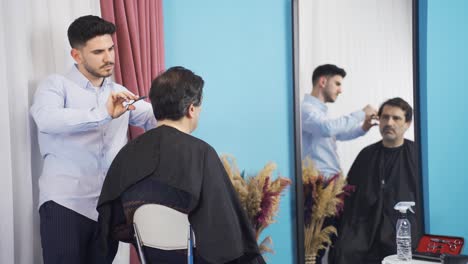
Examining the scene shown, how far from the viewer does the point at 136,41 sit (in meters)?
2.99

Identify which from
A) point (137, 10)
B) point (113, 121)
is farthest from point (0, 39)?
point (137, 10)

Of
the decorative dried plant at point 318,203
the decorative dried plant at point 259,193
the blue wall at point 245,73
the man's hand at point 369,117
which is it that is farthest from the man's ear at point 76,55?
the man's hand at point 369,117

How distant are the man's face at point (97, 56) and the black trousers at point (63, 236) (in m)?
0.57

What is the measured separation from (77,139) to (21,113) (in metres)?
0.26

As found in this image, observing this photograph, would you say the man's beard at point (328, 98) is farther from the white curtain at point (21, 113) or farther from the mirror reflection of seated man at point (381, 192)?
the white curtain at point (21, 113)

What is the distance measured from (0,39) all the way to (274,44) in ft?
5.50

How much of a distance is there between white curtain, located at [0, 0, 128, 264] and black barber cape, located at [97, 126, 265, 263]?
46 centimetres

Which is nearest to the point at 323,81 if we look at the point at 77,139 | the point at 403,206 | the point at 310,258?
the point at 403,206

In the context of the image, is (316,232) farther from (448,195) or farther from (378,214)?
(448,195)

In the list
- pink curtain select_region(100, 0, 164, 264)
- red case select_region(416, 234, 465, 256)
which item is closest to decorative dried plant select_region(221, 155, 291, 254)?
pink curtain select_region(100, 0, 164, 264)

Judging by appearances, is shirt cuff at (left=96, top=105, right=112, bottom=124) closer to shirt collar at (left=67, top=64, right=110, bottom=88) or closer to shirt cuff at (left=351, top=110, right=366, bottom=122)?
shirt collar at (left=67, top=64, right=110, bottom=88)

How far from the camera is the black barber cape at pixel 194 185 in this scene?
2.08 meters

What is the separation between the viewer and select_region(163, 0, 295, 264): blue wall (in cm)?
336

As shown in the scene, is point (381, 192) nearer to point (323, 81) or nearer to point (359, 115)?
point (359, 115)
